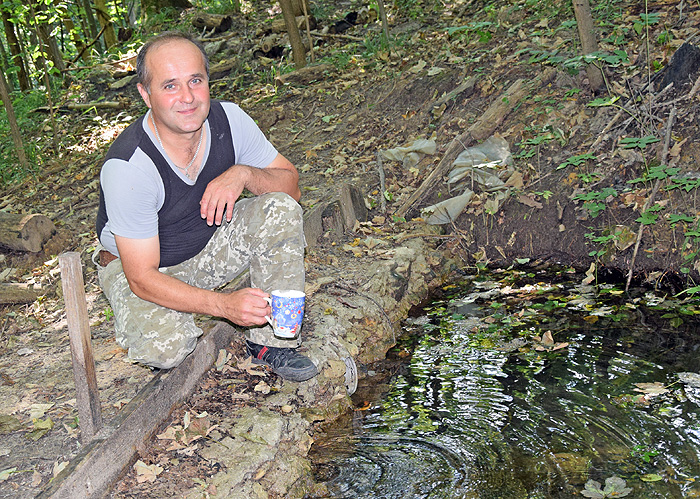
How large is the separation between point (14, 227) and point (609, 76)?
6.40m

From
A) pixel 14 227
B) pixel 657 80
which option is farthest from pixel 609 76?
pixel 14 227

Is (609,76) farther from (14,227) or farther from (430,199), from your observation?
(14,227)

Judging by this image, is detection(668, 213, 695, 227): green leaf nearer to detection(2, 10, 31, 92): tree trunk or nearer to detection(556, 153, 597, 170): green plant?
detection(556, 153, 597, 170): green plant

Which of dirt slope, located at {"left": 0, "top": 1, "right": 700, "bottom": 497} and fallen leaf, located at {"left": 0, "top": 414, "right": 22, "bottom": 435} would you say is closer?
fallen leaf, located at {"left": 0, "top": 414, "right": 22, "bottom": 435}

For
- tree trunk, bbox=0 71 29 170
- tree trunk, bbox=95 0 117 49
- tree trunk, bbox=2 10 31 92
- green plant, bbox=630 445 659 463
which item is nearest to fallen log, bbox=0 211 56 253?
tree trunk, bbox=0 71 29 170

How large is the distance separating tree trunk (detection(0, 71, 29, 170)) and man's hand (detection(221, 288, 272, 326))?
7.01 metres

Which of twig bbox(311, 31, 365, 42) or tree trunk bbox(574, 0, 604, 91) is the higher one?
twig bbox(311, 31, 365, 42)

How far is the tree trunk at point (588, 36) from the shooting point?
627 centimetres

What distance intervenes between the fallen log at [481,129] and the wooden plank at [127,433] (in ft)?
11.5

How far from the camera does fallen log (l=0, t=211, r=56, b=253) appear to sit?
250 inches

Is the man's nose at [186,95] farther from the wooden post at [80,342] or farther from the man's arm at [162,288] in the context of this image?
the wooden post at [80,342]

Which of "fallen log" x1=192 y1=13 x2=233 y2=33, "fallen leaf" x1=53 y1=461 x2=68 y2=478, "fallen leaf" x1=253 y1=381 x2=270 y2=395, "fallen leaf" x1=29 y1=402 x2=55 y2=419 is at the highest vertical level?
"fallen log" x1=192 y1=13 x2=233 y2=33

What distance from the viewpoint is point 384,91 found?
8602mm

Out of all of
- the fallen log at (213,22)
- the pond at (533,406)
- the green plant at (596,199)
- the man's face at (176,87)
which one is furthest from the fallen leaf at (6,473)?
the fallen log at (213,22)
